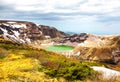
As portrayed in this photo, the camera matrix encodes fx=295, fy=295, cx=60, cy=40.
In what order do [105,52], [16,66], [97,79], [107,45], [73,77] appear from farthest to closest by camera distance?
[107,45] → [105,52] → [16,66] → [73,77] → [97,79]

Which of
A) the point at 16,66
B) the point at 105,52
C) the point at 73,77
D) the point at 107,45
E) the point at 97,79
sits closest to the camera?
the point at 97,79

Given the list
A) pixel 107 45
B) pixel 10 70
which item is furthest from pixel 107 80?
pixel 107 45

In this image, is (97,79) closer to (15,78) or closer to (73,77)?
(73,77)

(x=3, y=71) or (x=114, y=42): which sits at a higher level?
(x=3, y=71)

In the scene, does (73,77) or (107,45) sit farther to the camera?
(107,45)

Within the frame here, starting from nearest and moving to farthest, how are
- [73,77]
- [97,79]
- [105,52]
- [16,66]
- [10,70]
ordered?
[97,79] < [73,77] < [10,70] < [16,66] < [105,52]

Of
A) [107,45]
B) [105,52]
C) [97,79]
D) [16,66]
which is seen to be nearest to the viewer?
[97,79]

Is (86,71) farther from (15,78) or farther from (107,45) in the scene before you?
(107,45)

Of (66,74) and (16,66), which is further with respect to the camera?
(16,66)

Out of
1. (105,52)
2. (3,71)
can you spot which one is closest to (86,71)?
(3,71)
